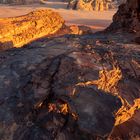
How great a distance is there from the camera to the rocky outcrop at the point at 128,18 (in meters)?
5.41

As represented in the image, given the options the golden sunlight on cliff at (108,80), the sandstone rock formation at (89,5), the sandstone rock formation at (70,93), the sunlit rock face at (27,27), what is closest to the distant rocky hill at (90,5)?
the sandstone rock formation at (89,5)

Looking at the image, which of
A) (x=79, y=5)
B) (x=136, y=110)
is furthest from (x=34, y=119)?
(x=79, y=5)

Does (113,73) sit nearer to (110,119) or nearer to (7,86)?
(110,119)

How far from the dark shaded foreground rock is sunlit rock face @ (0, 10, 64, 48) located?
13.3 ft

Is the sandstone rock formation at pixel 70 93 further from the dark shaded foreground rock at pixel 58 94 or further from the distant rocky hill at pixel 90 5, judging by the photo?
the distant rocky hill at pixel 90 5

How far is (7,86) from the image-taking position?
3.37 meters

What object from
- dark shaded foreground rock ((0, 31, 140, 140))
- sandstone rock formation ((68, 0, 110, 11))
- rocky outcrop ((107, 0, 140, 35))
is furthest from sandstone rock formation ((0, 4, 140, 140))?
sandstone rock formation ((68, 0, 110, 11))

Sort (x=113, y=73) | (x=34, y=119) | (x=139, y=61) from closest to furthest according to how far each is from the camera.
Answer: (x=34, y=119)
(x=113, y=73)
(x=139, y=61)

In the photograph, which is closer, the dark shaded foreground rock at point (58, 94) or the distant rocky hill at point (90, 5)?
the dark shaded foreground rock at point (58, 94)

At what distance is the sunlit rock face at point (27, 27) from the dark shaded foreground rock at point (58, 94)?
160 inches

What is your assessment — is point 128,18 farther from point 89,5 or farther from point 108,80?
point 89,5

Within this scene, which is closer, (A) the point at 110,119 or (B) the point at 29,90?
(A) the point at 110,119

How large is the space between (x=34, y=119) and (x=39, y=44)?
5.61 ft

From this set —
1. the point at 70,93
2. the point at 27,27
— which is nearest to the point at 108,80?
the point at 70,93
